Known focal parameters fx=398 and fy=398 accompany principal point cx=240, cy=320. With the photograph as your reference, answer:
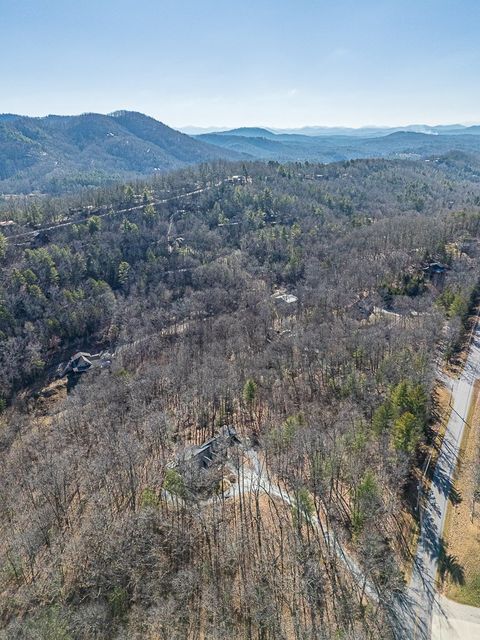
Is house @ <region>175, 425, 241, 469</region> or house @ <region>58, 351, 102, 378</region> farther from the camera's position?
house @ <region>58, 351, 102, 378</region>

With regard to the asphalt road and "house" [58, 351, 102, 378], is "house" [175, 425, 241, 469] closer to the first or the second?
the asphalt road

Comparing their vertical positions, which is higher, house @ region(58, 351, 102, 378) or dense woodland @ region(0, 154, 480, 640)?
dense woodland @ region(0, 154, 480, 640)

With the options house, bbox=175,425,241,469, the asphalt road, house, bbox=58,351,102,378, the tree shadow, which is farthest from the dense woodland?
house, bbox=58,351,102,378

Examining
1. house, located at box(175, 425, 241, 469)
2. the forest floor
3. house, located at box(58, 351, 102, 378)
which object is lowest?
house, located at box(58, 351, 102, 378)

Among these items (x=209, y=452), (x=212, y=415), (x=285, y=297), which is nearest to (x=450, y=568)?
(x=209, y=452)

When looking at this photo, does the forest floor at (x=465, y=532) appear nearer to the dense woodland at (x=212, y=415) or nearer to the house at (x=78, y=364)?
the dense woodland at (x=212, y=415)

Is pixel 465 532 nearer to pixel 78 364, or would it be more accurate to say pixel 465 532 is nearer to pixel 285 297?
pixel 78 364

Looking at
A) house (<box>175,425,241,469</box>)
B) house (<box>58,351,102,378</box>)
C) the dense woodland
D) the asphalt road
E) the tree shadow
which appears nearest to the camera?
the asphalt road

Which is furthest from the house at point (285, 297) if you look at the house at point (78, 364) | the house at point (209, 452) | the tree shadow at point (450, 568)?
the tree shadow at point (450, 568)
